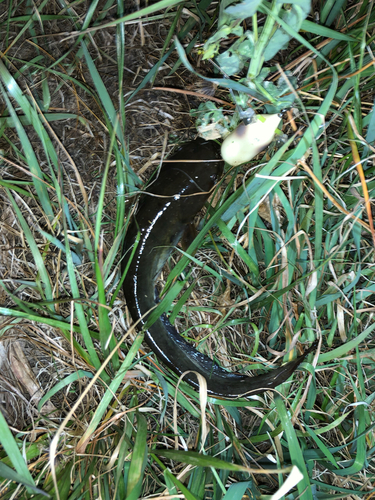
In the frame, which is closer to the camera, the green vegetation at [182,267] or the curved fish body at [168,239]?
the green vegetation at [182,267]

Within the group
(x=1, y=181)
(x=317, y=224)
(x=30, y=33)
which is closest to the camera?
(x=317, y=224)

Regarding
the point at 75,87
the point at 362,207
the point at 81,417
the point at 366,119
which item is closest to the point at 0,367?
the point at 81,417

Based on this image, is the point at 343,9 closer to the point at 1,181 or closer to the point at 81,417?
the point at 1,181

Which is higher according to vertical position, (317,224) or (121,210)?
(121,210)

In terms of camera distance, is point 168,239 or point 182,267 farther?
point 168,239
